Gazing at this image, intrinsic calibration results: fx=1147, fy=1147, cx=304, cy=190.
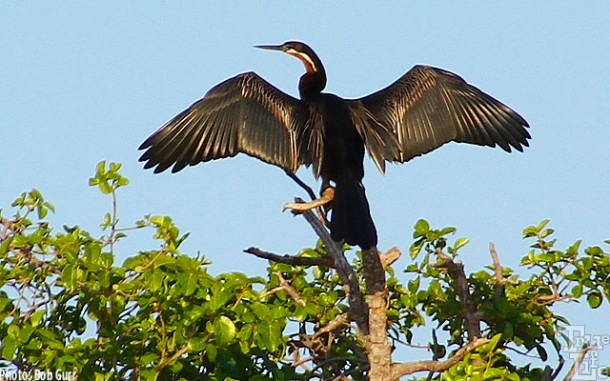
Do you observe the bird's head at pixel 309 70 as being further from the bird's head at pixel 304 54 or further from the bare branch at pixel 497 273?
the bare branch at pixel 497 273

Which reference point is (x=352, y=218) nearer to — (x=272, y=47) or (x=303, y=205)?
(x=303, y=205)

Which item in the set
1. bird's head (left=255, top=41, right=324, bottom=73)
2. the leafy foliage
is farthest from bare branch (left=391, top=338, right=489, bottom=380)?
bird's head (left=255, top=41, right=324, bottom=73)

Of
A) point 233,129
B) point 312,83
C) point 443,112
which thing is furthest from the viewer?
point 443,112

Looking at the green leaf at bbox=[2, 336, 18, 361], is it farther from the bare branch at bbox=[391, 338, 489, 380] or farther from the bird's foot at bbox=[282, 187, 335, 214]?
the bare branch at bbox=[391, 338, 489, 380]

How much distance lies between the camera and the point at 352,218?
19.9 feet

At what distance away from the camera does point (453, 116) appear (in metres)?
7.37

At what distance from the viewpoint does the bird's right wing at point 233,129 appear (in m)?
6.88

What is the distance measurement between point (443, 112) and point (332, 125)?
0.92 m

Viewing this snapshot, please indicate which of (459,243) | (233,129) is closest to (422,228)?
(459,243)

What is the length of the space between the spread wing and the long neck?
0.89ft

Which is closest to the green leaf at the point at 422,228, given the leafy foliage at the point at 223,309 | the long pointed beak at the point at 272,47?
the leafy foliage at the point at 223,309

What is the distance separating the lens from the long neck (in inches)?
285

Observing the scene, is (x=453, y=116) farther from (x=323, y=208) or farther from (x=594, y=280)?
(x=594, y=280)

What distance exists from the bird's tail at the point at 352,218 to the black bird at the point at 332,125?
1cm
